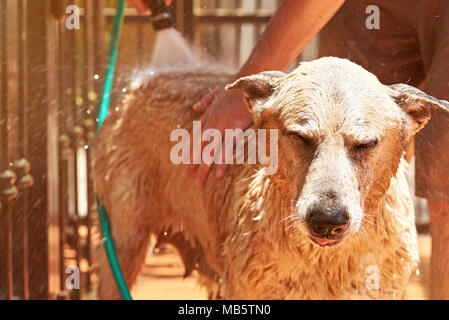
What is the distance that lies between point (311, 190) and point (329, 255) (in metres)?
0.36

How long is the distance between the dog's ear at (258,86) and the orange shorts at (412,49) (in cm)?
24

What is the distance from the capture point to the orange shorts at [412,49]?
1.98 m

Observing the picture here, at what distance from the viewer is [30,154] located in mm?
2744

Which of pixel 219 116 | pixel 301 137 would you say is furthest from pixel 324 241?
pixel 219 116

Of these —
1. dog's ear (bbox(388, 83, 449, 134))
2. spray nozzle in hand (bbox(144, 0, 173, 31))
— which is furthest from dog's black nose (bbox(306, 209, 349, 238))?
spray nozzle in hand (bbox(144, 0, 173, 31))

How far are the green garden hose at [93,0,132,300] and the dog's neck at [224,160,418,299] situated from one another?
0.84 m

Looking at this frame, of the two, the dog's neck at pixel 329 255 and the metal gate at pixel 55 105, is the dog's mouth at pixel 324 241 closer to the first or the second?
the dog's neck at pixel 329 255

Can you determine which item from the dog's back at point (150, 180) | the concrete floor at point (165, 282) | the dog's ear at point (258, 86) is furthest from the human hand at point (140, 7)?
the concrete floor at point (165, 282)

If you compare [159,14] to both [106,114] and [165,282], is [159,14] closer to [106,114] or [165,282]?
[106,114]

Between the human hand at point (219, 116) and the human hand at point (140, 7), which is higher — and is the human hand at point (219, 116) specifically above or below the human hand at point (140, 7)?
below
